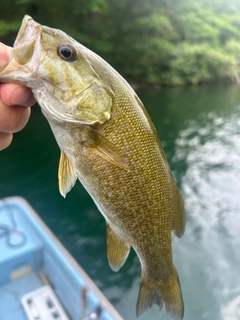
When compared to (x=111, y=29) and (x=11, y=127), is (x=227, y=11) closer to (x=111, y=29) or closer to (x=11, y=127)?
(x=111, y=29)

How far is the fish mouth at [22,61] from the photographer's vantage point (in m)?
1.34

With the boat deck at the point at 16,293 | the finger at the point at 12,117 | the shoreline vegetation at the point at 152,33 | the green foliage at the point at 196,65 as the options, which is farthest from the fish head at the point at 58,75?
the green foliage at the point at 196,65

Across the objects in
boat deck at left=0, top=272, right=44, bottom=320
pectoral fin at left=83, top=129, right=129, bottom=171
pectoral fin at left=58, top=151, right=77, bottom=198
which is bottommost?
boat deck at left=0, top=272, right=44, bottom=320

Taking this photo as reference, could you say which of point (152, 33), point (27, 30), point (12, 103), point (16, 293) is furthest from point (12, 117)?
point (152, 33)

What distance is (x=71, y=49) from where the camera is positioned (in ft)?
4.81

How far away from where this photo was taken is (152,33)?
25.6 m

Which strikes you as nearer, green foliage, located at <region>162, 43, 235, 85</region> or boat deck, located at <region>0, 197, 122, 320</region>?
boat deck, located at <region>0, 197, 122, 320</region>

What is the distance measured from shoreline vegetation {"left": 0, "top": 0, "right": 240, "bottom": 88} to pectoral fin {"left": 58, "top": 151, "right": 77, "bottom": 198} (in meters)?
13.9

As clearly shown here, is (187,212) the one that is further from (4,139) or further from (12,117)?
(12,117)

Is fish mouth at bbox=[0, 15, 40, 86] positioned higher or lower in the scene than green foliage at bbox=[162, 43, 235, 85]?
higher

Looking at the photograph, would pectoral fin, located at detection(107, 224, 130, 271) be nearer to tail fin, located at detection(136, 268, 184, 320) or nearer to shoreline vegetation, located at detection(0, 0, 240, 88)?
tail fin, located at detection(136, 268, 184, 320)

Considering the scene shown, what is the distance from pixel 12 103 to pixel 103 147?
45 centimetres

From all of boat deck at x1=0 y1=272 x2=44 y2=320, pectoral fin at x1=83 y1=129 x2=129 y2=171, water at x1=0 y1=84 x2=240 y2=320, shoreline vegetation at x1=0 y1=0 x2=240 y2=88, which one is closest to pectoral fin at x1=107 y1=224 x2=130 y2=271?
pectoral fin at x1=83 y1=129 x2=129 y2=171

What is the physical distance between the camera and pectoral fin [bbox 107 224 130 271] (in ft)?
5.55
